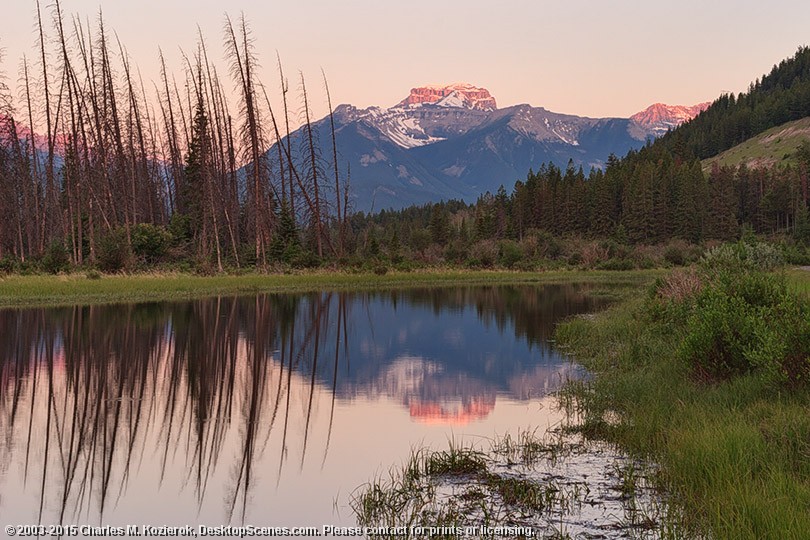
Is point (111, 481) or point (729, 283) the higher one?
point (729, 283)

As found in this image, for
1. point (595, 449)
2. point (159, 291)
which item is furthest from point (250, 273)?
point (595, 449)

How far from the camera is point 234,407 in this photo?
16.7 metres

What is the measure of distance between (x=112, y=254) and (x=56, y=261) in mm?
3883

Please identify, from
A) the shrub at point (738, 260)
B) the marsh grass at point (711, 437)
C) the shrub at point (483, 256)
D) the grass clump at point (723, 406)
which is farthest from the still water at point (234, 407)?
the shrub at point (483, 256)

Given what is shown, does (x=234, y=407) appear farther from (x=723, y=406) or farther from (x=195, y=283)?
(x=195, y=283)

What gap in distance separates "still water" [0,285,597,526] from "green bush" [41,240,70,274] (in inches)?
707

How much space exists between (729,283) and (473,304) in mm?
29467

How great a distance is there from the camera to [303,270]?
2552 inches

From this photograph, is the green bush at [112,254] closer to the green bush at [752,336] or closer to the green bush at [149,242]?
the green bush at [149,242]

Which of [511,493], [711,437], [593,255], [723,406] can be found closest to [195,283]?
[723,406]

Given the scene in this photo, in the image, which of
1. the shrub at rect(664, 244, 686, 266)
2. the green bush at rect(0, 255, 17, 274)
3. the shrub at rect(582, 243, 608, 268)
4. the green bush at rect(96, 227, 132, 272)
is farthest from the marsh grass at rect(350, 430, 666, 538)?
the shrub at rect(664, 244, 686, 266)

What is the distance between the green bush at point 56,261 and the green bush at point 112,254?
228cm

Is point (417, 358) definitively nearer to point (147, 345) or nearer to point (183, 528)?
point (147, 345)

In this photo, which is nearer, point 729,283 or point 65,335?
point 729,283
